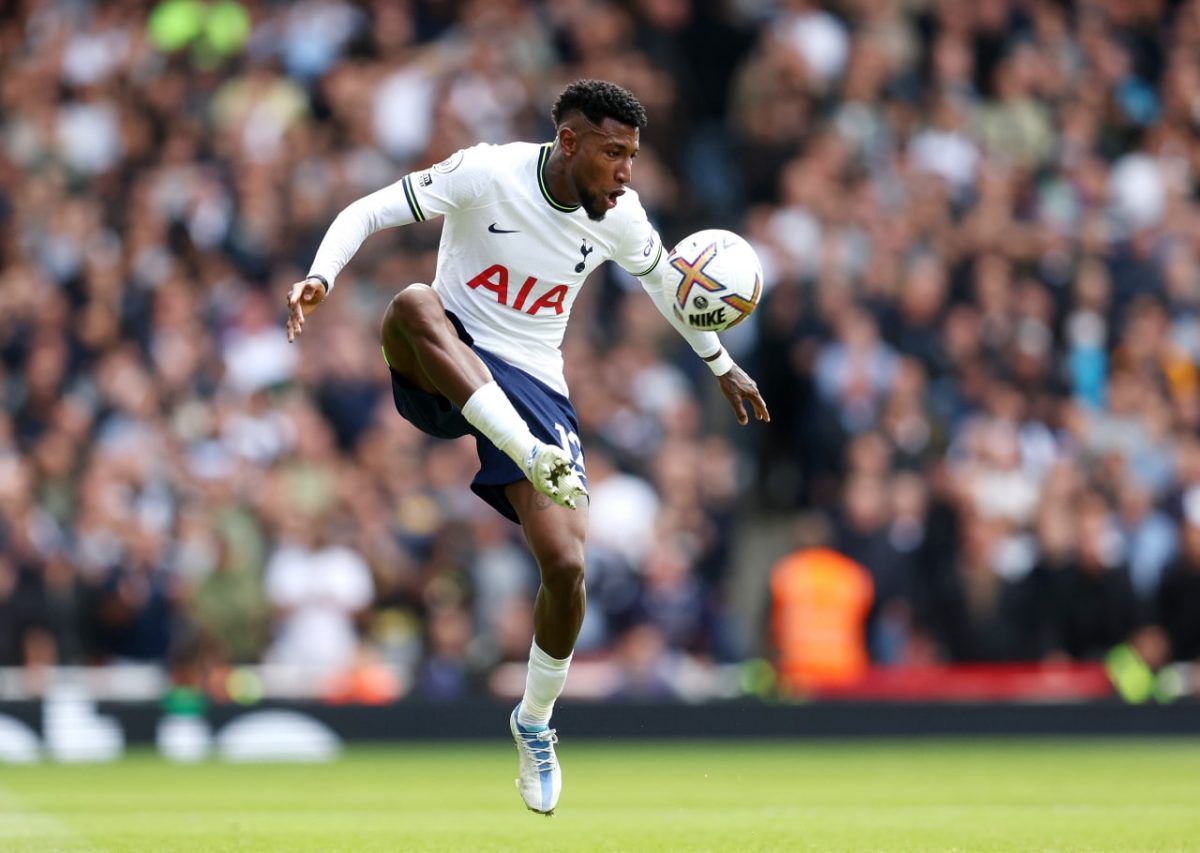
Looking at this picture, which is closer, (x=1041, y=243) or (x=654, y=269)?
(x=654, y=269)

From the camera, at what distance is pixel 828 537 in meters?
16.0

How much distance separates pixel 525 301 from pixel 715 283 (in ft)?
2.71

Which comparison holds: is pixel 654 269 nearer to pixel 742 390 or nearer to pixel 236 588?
pixel 742 390

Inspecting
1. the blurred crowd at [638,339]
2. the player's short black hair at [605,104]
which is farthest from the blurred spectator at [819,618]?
the player's short black hair at [605,104]

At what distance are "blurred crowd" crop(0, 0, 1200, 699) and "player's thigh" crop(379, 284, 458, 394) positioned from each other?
6.77m

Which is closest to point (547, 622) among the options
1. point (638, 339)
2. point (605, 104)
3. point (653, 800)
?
point (605, 104)

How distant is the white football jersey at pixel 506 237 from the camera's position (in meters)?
8.78

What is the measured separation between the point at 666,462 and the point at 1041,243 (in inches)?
150

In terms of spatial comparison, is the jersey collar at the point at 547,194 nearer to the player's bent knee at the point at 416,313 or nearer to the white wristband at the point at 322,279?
the player's bent knee at the point at 416,313

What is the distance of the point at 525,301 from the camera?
29.2 feet

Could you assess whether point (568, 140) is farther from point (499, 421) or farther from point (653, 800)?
point (653, 800)

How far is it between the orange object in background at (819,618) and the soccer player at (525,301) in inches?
266

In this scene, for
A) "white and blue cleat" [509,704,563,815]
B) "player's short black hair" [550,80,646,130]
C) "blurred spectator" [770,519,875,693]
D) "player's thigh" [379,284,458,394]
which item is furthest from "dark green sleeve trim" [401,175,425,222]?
"blurred spectator" [770,519,875,693]

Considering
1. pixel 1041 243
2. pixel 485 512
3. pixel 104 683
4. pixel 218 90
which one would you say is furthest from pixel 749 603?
pixel 218 90
